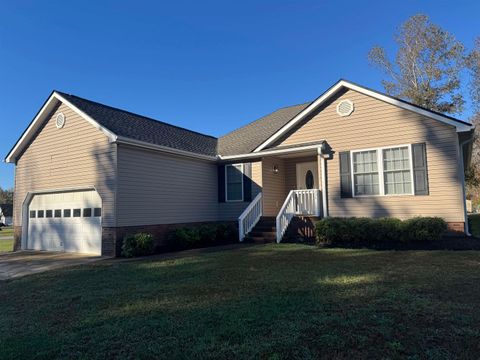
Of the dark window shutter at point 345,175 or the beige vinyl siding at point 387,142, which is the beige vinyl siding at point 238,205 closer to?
the beige vinyl siding at point 387,142

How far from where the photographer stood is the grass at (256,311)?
129 inches

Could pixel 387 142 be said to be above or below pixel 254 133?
below

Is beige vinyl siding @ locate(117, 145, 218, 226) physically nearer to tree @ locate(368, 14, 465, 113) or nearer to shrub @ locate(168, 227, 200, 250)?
shrub @ locate(168, 227, 200, 250)

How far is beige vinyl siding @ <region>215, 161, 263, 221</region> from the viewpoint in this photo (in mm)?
13809

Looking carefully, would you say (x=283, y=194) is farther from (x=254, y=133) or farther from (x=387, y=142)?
(x=387, y=142)

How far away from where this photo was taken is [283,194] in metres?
14.8

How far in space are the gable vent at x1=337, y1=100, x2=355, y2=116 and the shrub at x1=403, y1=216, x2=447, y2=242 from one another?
4487 mm

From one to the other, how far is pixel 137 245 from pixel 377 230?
7.49 meters

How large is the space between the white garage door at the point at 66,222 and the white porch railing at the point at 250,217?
5008 mm

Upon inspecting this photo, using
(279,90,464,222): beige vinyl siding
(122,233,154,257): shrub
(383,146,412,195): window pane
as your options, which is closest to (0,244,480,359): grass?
(122,233,154,257): shrub

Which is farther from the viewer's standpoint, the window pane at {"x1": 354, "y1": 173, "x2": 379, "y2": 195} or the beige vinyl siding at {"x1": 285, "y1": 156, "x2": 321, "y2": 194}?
the beige vinyl siding at {"x1": 285, "y1": 156, "x2": 321, "y2": 194}

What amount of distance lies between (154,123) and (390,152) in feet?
32.6

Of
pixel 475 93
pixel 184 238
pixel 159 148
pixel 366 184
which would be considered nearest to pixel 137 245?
pixel 184 238

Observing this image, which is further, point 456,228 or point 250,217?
point 250,217
